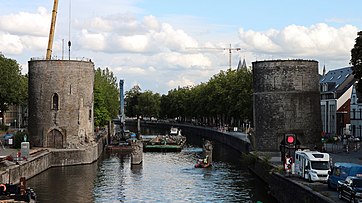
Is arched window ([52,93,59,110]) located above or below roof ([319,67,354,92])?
below

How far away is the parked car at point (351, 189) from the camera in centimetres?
2692

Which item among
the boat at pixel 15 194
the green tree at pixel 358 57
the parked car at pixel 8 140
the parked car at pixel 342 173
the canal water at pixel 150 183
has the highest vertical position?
the green tree at pixel 358 57

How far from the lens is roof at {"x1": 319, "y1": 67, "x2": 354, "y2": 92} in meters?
101

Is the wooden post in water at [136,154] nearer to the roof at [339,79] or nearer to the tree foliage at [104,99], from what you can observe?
the tree foliage at [104,99]

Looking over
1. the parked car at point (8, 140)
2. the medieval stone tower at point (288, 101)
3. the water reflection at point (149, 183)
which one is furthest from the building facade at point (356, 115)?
the parked car at point (8, 140)

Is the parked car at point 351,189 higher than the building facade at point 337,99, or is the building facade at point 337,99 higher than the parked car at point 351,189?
the building facade at point 337,99

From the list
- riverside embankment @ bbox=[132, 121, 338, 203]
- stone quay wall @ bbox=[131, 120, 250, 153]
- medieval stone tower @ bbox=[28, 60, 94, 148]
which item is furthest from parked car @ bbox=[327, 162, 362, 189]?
medieval stone tower @ bbox=[28, 60, 94, 148]

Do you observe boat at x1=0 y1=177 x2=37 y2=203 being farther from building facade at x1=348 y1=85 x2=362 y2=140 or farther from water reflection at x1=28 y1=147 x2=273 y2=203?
building facade at x1=348 y1=85 x2=362 y2=140

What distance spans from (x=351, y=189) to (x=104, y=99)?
8217 cm

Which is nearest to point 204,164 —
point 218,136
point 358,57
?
point 358,57

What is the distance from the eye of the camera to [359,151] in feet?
202

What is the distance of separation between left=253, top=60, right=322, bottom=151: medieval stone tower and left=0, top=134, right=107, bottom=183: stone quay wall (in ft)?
58.7

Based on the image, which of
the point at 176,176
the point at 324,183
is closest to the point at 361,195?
the point at 324,183

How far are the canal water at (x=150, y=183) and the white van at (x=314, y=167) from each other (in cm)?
368
